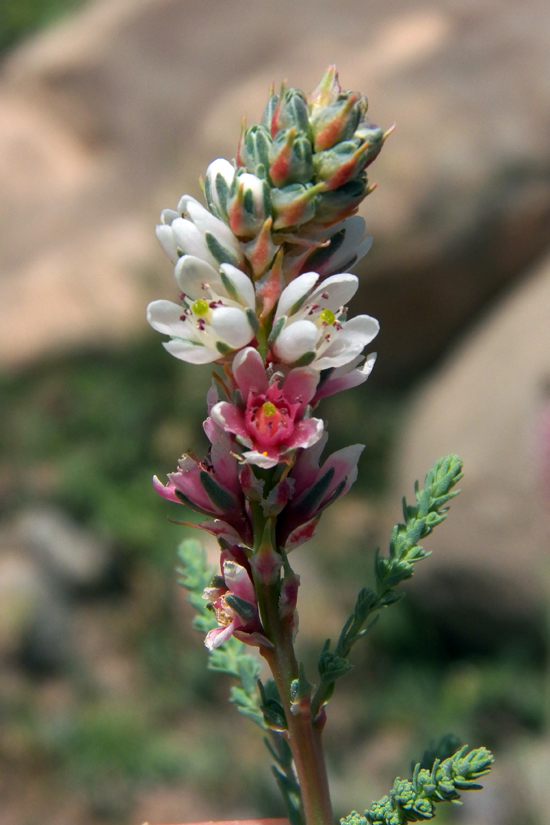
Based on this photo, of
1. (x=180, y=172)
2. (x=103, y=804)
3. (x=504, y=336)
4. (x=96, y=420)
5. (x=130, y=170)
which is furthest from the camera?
(x=130, y=170)

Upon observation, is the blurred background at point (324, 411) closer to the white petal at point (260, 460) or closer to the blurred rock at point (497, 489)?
the blurred rock at point (497, 489)

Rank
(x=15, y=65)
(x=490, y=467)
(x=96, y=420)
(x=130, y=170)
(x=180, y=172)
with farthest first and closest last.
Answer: (x=15, y=65), (x=130, y=170), (x=180, y=172), (x=96, y=420), (x=490, y=467)

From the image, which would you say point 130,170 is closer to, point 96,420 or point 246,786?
point 96,420

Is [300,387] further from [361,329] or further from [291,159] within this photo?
[291,159]

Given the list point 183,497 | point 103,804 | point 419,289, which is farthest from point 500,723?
point 183,497

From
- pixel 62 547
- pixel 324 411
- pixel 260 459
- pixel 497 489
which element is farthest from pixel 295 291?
pixel 324 411

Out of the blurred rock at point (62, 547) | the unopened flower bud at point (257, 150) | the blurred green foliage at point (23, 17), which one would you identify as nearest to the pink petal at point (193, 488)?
the unopened flower bud at point (257, 150)
